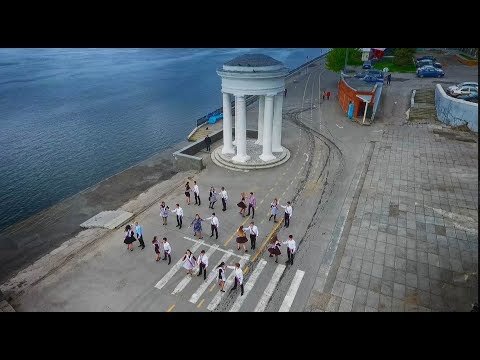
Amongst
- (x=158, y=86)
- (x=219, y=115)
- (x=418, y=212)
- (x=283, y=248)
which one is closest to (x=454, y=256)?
(x=418, y=212)

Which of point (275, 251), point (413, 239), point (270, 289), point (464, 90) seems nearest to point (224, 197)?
point (275, 251)

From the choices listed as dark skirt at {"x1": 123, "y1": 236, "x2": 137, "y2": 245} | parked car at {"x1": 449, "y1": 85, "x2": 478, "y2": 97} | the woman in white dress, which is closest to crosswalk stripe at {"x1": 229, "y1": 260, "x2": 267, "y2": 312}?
the woman in white dress

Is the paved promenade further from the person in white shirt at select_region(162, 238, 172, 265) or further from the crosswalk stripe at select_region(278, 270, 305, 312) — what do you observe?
the person in white shirt at select_region(162, 238, 172, 265)

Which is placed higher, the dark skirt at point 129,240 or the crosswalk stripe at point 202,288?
the dark skirt at point 129,240

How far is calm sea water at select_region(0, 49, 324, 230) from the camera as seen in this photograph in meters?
30.5

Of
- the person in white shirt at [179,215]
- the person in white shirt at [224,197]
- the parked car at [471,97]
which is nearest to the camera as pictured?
the person in white shirt at [179,215]

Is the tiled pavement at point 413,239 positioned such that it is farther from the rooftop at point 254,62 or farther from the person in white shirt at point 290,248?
the rooftop at point 254,62

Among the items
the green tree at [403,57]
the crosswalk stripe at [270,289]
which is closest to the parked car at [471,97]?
the green tree at [403,57]

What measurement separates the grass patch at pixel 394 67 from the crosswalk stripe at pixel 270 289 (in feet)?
176

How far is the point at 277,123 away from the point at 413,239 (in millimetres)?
13468

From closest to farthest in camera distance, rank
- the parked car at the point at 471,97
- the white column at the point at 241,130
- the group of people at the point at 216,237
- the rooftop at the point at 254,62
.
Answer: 1. the group of people at the point at 216,237
2. the rooftop at the point at 254,62
3. the white column at the point at 241,130
4. the parked car at the point at 471,97

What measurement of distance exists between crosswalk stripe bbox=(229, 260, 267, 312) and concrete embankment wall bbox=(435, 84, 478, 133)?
25774 mm

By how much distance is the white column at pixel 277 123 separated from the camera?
79.2ft

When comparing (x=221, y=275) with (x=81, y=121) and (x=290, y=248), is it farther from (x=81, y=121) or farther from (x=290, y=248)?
(x=81, y=121)
